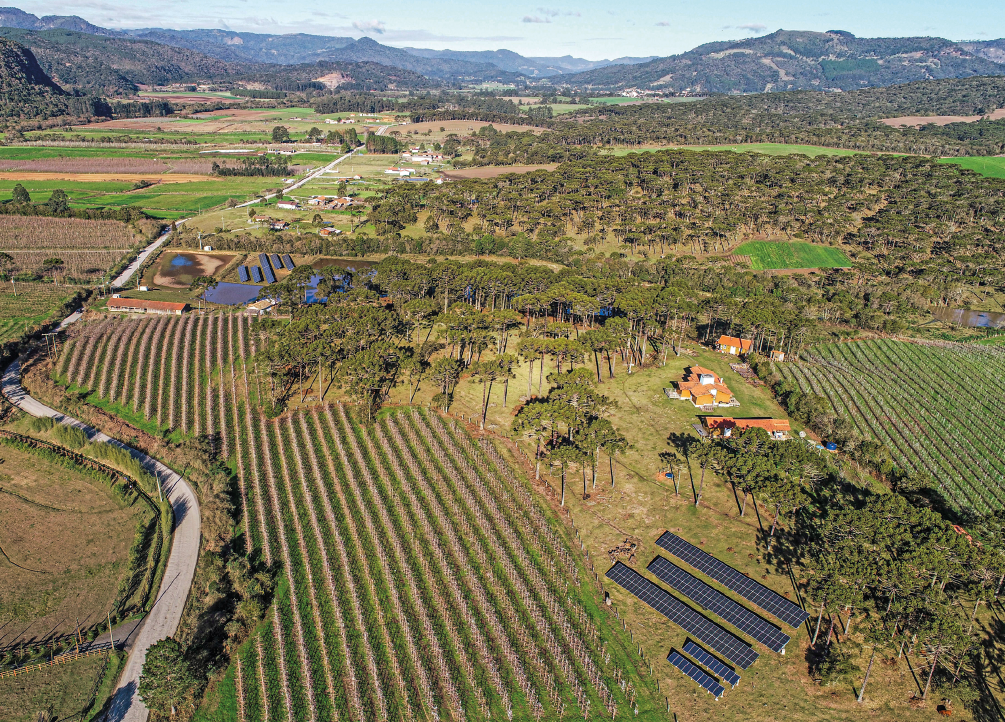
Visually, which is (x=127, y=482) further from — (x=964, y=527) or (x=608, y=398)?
(x=964, y=527)

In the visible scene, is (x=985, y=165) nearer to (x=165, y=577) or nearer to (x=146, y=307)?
(x=146, y=307)

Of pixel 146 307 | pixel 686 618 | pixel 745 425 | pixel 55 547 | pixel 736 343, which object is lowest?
pixel 146 307

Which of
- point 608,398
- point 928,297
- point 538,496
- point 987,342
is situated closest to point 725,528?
point 538,496

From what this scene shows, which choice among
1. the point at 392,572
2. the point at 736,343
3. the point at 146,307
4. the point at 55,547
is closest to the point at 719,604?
the point at 392,572

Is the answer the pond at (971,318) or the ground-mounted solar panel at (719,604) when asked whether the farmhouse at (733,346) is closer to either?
the pond at (971,318)

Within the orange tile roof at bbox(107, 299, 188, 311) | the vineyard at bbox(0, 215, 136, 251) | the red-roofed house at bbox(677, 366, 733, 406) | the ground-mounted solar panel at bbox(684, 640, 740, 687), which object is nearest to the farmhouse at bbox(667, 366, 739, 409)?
the red-roofed house at bbox(677, 366, 733, 406)

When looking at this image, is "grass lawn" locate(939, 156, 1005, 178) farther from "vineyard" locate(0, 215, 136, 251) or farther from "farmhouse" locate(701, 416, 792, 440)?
"vineyard" locate(0, 215, 136, 251)
